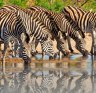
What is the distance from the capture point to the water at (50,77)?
12912mm

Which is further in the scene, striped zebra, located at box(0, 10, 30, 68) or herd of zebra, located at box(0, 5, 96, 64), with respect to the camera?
herd of zebra, located at box(0, 5, 96, 64)

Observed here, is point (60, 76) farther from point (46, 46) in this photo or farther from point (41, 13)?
point (41, 13)

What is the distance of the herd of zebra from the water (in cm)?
87

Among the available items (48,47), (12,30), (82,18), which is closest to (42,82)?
(12,30)

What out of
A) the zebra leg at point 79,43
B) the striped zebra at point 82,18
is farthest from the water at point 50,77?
the zebra leg at point 79,43

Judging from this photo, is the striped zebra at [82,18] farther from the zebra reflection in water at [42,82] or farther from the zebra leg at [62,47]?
the zebra reflection in water at [42,82]

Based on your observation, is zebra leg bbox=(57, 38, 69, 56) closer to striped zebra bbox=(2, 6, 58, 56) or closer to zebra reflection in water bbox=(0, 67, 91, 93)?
striped zebra bbox=(2, 6, 58, 56)

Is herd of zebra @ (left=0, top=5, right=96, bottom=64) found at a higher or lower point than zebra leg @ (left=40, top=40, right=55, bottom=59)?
higher

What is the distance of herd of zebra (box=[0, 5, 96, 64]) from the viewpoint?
18.5m

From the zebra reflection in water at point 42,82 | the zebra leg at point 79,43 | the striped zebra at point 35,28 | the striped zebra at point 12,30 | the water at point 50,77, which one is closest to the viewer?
the zebra reflection in water at point 42,82

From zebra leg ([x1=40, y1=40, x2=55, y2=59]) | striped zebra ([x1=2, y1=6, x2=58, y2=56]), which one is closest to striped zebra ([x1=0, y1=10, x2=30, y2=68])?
striped zebra ([x1=2, y1=6, x2=58, y2=56])

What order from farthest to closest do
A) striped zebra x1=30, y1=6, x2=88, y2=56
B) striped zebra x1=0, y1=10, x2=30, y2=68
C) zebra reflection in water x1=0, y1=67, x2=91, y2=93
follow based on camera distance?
1. striped zebra x1=30, y1=6, x2=88, y2=56
2. striped zebra x1=0, y1=10, x2=30, y2=68
3. zebra reflection in water x1=0, y1=67, x2=91, y2=93

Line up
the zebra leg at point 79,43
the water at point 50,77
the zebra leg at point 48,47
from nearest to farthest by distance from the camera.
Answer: the water at point 50,77 → the zebra leg at point 48,47 → the zebra leg at point 79,43

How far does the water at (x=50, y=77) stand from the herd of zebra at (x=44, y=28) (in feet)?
2.84
